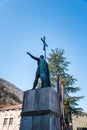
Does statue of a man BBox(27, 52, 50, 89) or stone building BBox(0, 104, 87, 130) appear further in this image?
stone building BBox(0, 104, 87, 130)

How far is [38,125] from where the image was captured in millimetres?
5133

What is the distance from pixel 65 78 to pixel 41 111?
13.7 m

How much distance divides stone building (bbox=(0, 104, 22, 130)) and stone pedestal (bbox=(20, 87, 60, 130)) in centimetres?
2272

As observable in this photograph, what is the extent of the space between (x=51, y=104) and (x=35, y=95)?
0.69m

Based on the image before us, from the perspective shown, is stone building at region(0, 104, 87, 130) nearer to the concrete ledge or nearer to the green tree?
the green tree

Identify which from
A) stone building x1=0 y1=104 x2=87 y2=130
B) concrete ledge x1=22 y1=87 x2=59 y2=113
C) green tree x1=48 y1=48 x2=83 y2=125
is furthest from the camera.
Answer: stone building x1=0 y1=104 x2=87 y2=130

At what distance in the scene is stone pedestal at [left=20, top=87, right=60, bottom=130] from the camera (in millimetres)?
5098

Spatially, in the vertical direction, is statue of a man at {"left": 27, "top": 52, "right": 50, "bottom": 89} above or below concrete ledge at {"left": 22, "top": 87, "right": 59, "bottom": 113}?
above

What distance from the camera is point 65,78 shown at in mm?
18688

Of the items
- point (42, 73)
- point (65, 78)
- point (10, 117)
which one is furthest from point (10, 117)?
point (42, 73)

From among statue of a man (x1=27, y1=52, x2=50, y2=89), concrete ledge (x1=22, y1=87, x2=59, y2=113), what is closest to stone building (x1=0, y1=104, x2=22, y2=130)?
statue of a man (x1=27, y1=52, x2=50, y2=89)

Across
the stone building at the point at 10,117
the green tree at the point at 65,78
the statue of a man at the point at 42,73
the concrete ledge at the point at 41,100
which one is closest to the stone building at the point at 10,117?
the stone building at the point at 10,117

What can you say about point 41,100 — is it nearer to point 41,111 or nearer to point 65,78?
point 41,111


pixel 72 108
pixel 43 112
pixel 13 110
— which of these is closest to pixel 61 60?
pixel 72 108
